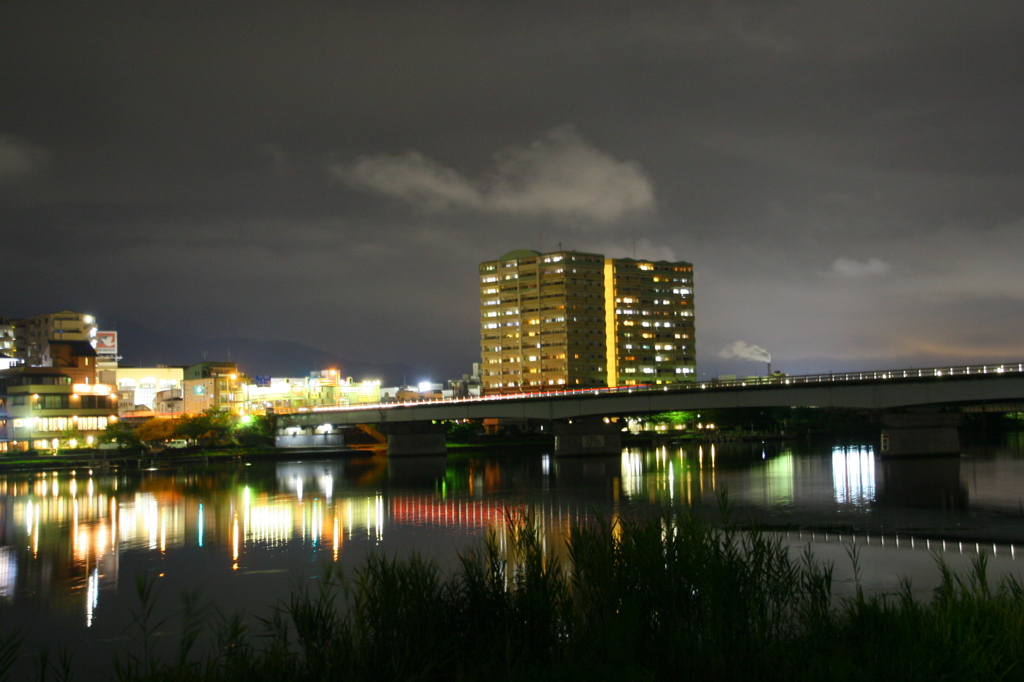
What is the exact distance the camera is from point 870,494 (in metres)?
52.8

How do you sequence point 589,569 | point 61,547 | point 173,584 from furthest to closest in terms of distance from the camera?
point 61,547, point 173,584, point 589,569

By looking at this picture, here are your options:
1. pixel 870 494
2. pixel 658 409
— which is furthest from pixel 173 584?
pixel 658 409

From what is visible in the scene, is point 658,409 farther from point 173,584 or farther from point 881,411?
point 173,584

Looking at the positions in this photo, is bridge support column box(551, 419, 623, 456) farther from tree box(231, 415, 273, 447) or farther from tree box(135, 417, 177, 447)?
tree box(135, 417, 177, 447)

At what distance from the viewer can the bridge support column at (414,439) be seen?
118 meters

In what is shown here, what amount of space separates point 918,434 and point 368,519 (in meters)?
57.1

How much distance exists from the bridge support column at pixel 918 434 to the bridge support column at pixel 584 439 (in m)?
34.6

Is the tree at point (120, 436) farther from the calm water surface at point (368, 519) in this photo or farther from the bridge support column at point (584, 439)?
the bridge support column at point (584, 439)

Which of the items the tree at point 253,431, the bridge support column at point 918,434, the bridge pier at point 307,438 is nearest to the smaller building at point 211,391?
the bridge pier at point 307,438

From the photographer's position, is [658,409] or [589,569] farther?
[658,409]

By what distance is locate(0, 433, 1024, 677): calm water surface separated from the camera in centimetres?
2816

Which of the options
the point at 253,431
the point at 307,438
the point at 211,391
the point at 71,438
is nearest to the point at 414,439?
the point at 307,438

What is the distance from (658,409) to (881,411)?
2229 cm

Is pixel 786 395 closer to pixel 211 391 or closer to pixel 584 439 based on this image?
pixel 584 439
